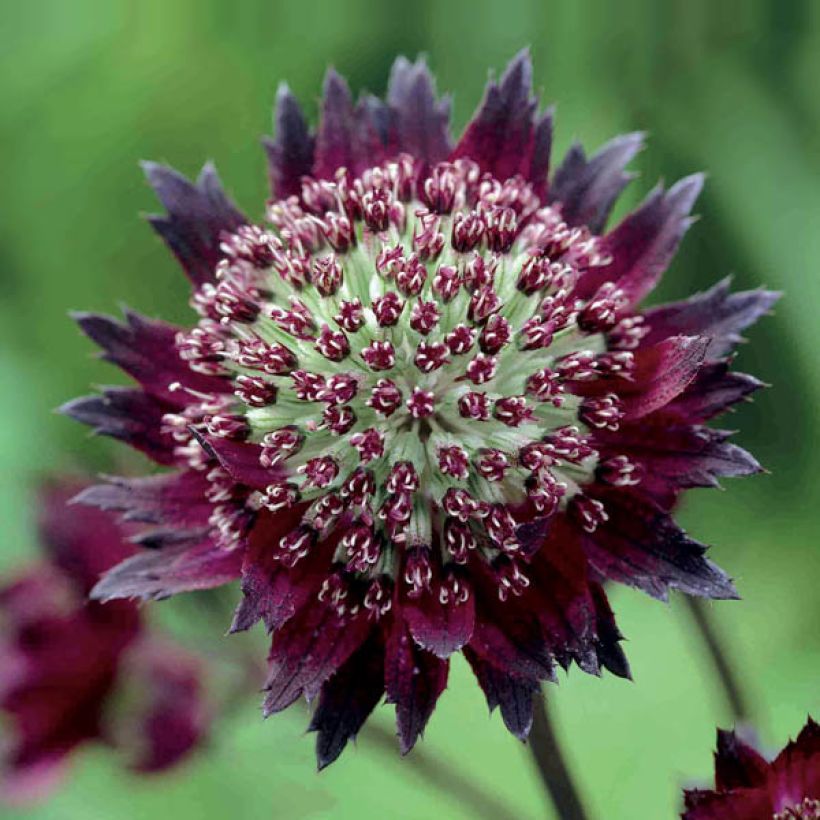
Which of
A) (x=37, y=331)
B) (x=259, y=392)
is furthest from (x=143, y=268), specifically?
(x=259, y=392)

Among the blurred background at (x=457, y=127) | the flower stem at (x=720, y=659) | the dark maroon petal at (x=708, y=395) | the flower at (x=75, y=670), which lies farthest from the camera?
the blurred background at (x=457, y=127)

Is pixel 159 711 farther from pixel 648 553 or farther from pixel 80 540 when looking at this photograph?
pixel 648 553

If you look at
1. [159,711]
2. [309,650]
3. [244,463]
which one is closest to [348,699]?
[309,650]

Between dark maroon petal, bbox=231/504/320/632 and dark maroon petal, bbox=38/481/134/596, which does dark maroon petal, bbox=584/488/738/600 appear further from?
dark maroon petal, bbox=38/481/134/596

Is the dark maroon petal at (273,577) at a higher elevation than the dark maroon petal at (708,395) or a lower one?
lower

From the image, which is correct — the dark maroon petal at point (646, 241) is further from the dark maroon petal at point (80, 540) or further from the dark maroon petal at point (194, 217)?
the dark maroon petal at point (80, 540)

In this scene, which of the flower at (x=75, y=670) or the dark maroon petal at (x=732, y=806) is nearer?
the dark maroon petal at (x=732, y=806)

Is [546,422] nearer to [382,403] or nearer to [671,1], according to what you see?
[382,403]

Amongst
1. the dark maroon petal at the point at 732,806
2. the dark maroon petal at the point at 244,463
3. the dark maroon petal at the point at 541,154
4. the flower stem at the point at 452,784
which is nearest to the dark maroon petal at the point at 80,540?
the flower stem at the point at 452,784
